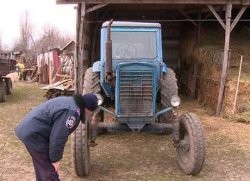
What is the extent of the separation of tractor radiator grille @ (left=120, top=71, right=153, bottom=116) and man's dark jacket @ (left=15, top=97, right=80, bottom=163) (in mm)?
A: 2767

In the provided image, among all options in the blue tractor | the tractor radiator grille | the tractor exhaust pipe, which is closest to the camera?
the blue tractor

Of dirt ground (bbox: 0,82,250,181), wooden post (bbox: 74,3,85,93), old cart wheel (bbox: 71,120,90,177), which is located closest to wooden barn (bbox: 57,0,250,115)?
wooden post (bbox: 74,3,85,93)

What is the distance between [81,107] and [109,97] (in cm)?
375

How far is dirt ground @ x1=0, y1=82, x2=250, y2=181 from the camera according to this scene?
7.00 meters

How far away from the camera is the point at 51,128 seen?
4738 millimetres

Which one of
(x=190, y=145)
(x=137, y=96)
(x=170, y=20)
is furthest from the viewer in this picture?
(x=170, y=20)

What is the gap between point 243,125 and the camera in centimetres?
1109

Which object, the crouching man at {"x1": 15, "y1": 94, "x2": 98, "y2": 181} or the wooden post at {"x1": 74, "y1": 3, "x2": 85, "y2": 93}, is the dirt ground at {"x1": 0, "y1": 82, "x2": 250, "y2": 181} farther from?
the wooden post at {"x1": 74, "y1": 3, "x2": 85, "y2": 93}

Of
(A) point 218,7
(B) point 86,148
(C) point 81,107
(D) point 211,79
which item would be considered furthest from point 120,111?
(A) point 218,7

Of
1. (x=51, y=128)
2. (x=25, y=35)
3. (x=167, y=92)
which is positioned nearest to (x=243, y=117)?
(x=167, y=92)

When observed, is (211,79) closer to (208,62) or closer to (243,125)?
(208,62)

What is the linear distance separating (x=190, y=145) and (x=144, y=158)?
1.26 m

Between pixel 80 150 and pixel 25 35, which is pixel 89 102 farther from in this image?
pixel 25 35

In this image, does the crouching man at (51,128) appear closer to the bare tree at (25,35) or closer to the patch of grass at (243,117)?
the patch of grass at (243,117)
